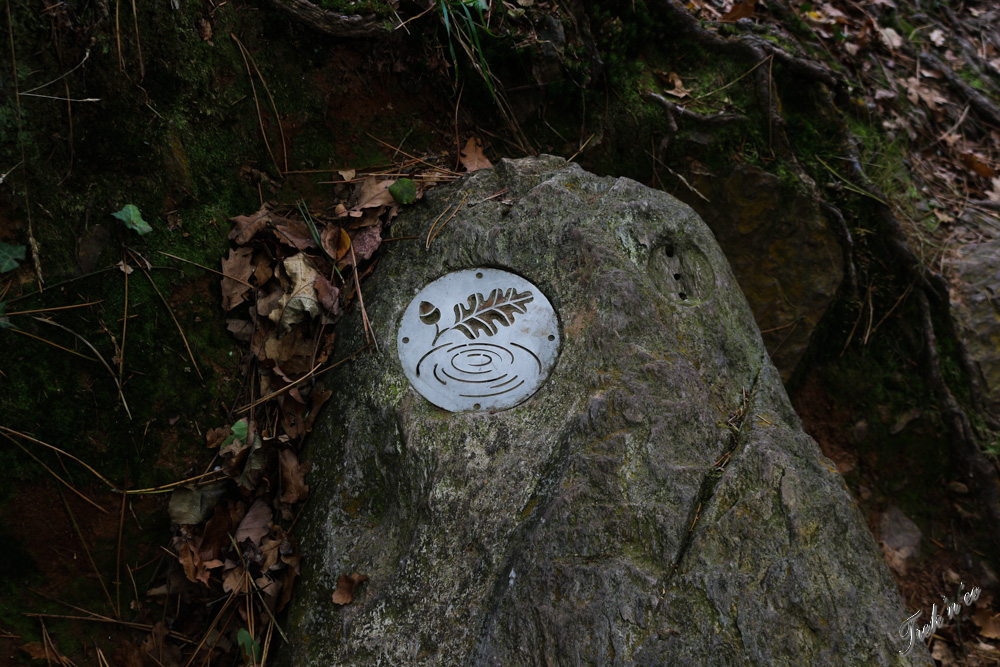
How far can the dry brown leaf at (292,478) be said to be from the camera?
2.13 meters

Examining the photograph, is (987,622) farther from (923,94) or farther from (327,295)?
(327,295)

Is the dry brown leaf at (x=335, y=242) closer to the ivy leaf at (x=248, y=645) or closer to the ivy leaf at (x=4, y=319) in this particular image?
the ivy leaf at (x=4, y=319)

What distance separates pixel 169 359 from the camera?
215cm

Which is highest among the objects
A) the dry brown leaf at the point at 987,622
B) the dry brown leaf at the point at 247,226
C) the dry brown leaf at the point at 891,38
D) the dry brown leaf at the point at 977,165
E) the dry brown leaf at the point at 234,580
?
the dry brown leaf at the point at 891,38

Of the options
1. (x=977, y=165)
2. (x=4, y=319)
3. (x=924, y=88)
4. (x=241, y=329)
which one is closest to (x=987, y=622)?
(x=977, y=165)

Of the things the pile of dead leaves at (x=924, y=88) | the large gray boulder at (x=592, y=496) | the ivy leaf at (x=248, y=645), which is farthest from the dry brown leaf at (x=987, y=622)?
the ivy leaf at (x=248, y=645)

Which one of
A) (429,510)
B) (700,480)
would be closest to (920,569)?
(700,480)

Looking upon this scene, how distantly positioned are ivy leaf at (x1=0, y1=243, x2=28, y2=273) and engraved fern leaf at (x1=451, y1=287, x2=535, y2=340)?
55.5 inches

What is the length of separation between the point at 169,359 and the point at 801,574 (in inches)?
85.9

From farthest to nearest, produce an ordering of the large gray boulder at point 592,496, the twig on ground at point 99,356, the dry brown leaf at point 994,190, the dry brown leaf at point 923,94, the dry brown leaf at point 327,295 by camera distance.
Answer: the dry brown leaf at point 923,94
the dry brown leaf at point 994,190
the dry brown leaf at point 327,295
the twig on ground at point 99,356
the large gray boulder at point 592,496

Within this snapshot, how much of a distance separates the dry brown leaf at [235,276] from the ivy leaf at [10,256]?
0.60 meters

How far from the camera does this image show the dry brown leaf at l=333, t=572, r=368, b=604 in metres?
1.88

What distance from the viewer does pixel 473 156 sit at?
303 cm

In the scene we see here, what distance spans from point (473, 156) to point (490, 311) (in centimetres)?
115
